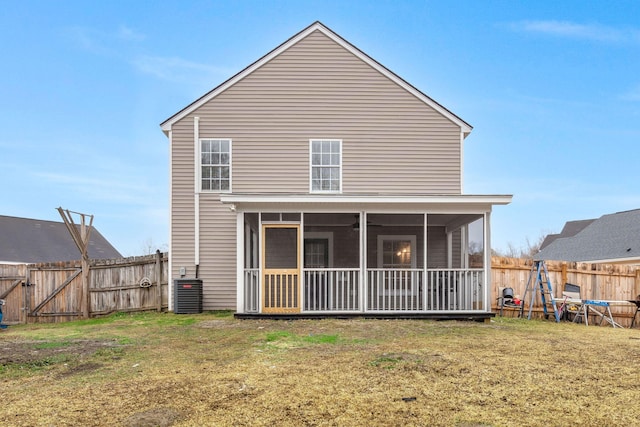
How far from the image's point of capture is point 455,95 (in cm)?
1738

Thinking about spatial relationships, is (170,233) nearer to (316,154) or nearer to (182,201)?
(182,201)

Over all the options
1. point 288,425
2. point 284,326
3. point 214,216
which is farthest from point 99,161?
point 288,425

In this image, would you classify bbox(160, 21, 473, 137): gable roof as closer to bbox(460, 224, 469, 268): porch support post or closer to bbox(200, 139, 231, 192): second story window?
bbox(200, 139, 231, 192): second story window

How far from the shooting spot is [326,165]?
41.7ft

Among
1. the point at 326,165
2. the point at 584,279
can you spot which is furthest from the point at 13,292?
the point at 584,279

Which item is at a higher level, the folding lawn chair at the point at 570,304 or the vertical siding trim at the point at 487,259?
the vertical siding trim at the point at 487,259

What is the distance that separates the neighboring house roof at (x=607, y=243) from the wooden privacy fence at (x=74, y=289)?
2135cm

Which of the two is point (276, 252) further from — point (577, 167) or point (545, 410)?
point (577, 167)

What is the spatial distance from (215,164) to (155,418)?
9363 millimetres

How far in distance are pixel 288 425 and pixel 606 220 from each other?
2882 centimetres

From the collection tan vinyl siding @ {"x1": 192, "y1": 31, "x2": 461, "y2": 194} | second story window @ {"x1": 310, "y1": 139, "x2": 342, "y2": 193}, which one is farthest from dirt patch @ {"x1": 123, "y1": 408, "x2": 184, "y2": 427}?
second story window @ {"x1": 310, "y1": 139, "x2": 342, "y2": 193}

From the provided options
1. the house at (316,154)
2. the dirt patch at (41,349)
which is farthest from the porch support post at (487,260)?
the dirt patch at (41,349)

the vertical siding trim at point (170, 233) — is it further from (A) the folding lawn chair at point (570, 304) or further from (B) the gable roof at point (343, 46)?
(A) the folding lawn chair at point (570, 304)

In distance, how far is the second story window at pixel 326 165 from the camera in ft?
41.5
